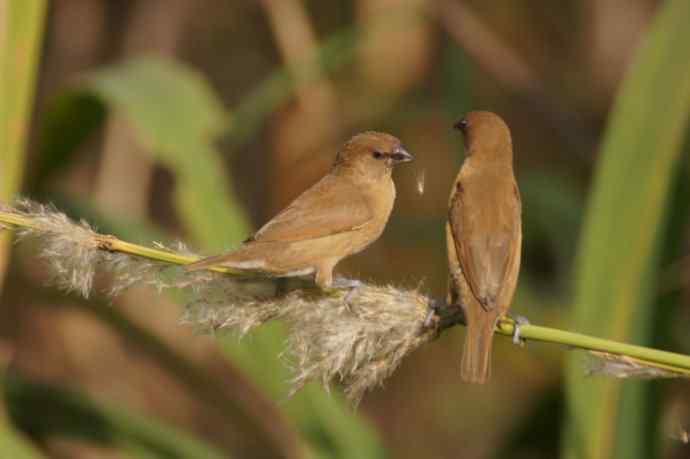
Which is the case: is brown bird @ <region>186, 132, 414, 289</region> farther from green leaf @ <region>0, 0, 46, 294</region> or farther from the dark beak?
green leaf @ <region>0, 0, 46, 294</region>

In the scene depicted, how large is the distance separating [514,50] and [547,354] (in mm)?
3079

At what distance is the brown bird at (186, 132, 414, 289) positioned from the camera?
259 cm

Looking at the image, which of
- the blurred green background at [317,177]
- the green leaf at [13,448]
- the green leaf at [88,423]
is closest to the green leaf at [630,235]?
the blurred green background at [317,177]

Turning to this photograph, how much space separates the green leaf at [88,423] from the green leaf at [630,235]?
4.13ft

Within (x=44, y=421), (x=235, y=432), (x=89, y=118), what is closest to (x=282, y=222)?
(x=89, y=118)

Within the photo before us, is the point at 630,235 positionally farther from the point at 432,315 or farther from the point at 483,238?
the point at 432,315

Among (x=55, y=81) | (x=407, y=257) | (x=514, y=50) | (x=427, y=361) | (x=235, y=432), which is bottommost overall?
(x=235, y=432)

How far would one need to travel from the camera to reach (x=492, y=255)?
2.61m

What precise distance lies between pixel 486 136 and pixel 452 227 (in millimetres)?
395

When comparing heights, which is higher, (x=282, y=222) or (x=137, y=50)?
(x=137, y=50)

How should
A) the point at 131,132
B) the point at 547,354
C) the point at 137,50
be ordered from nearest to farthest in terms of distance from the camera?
the point at 547,354, the point at 131,132, the point at 137,50

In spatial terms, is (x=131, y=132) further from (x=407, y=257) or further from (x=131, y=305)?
(x=407, y=257)

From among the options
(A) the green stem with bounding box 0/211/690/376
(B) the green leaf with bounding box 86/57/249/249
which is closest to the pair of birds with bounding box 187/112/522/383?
(A) the green stem with bounding box 0/211/690/376

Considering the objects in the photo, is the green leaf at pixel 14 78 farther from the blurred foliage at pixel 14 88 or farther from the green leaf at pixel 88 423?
the green leaf at pixel 88 423
